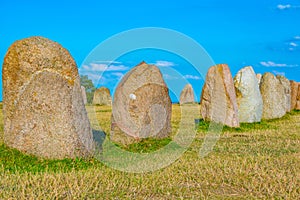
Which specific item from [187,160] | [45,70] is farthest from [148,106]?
[45,70]

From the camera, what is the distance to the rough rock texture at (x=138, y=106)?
1215 cm

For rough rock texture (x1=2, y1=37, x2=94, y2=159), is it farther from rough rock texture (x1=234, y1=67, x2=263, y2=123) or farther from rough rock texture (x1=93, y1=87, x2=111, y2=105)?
rough rock texture (x1=93, y1=87, x2=111, y2=105)

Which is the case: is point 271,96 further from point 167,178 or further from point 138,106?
point 167,178

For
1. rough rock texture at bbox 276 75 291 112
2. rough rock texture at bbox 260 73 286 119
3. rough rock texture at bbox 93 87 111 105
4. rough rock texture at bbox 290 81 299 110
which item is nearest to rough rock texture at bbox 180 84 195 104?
rough rock texture at bbox 93 87 111 105

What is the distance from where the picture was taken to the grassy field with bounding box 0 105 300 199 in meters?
6.63

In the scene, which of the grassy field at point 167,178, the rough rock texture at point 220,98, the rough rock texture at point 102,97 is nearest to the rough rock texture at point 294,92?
the rough rock texture at point 220,98

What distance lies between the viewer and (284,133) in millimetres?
15500

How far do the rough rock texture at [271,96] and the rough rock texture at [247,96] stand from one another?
2751mm

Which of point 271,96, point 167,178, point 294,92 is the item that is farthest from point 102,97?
point 167,178

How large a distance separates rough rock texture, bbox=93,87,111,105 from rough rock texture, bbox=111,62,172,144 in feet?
86.0

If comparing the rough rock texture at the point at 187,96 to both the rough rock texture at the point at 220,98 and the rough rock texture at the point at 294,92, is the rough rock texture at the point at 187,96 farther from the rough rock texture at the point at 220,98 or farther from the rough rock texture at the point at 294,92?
the rough rock texture at the point at 220,98

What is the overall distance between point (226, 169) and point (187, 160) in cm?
138

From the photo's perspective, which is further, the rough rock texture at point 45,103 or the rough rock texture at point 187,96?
the rough rock texture at point 187,96

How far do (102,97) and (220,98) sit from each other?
22631mm
